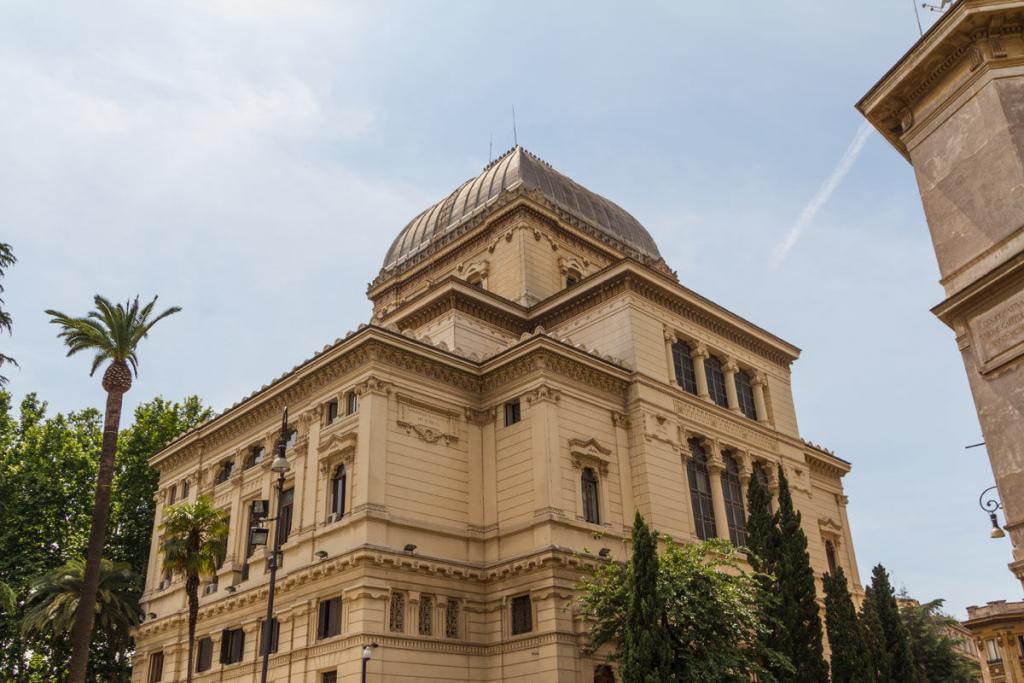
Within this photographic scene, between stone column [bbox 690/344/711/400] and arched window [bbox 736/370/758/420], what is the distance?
100 inches

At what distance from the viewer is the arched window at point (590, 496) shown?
106 ft

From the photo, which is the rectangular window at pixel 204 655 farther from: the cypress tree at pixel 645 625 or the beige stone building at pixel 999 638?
the beige stone building at pixel 999 638

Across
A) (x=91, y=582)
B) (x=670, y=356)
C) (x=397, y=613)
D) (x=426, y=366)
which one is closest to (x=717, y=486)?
(x=670, y=356)

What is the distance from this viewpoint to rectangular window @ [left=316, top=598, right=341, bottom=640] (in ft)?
95.6

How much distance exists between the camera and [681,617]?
25.0 metres

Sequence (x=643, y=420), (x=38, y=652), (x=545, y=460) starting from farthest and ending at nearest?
(x=38, y=652) → (x=643, y=420) → (x=545, y=460)

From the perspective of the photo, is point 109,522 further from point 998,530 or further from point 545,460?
point 998,530

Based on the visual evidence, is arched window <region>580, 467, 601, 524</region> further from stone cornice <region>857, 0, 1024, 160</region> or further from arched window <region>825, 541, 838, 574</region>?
stone cornice <region>857, 0, 1024, 160</region>

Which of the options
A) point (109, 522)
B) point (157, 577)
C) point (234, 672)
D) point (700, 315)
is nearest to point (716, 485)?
point (700, 315)

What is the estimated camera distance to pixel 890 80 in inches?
698

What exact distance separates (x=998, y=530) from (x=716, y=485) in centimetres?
2114

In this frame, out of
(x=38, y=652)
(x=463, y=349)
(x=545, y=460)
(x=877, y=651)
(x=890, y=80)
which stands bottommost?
(x=877, y=651)

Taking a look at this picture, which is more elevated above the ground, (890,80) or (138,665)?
(890,80)

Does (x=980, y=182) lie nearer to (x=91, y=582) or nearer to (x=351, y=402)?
(x=351, y=402)
